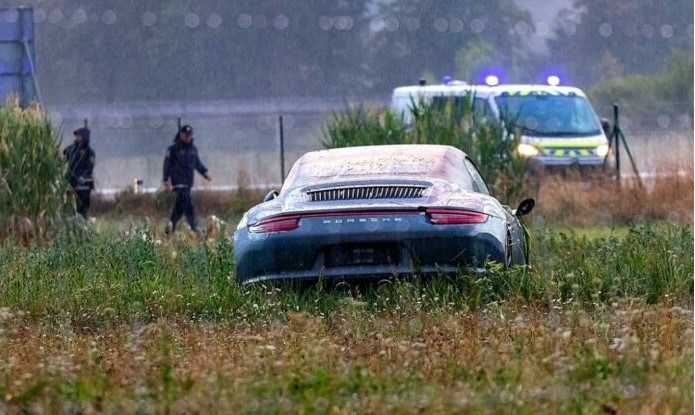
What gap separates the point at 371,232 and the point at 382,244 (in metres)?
0.16

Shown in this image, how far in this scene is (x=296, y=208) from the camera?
31.9 ft

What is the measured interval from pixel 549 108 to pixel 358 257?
17569 millimetres

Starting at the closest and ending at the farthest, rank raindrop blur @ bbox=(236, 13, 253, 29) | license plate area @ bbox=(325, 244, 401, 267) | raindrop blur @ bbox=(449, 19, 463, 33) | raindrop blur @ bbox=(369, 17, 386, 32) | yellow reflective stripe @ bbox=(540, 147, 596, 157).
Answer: license plate area @ bbox=(325, 244, 401, 267) < yellow reflective stripe @ bbox=(540, 147, 596, 157) < raindrop blur @ bbox=(236, 13, 253, 29) < raindrop blur @ bbox=(449, 19, 463, 33) < raindrop blur @ bbox=(369, 17, 386, 32)

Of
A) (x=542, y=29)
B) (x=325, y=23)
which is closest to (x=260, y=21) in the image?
(x=325, y=23)

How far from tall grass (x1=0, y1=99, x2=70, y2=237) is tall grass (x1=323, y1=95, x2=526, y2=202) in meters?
4.44

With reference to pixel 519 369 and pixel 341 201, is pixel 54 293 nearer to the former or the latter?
pixel 341 201

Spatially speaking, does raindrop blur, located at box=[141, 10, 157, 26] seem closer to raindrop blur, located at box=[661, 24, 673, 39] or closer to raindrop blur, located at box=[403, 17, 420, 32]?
raindrop blur, located at box=[403, 17, 420, 32]

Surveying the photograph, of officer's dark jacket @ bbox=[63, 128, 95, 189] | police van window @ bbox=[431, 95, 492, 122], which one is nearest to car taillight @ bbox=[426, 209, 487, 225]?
police van window @ bbox=[431, 95, 492, 122]

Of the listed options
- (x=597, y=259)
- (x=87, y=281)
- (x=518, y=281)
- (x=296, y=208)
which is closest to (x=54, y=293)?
(x=87, y=281)

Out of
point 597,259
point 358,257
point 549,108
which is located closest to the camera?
point 358,257

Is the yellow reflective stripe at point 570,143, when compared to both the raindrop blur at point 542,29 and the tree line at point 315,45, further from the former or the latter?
the raindrop blur at point 542,29

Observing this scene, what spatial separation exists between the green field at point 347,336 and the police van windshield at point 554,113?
13.4 meters

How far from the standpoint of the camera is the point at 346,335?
8289mm

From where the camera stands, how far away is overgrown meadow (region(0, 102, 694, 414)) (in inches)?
240
